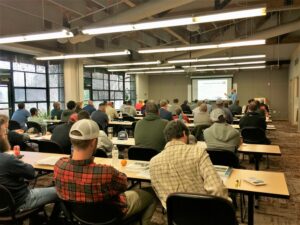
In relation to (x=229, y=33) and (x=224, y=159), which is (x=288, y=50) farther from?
(x=224, y=159)

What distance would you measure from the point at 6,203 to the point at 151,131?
1920 millimetres

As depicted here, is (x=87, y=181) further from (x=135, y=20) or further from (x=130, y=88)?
(x=130, y=88)

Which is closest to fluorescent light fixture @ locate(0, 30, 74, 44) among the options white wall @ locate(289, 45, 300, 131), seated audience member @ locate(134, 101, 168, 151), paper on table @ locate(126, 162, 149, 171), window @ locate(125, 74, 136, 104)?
seated audience member @ locate(134, 101, 168, 151)

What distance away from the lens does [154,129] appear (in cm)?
364

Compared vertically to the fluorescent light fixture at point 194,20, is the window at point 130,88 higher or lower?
lower

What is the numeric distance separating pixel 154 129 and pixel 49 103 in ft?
26.0

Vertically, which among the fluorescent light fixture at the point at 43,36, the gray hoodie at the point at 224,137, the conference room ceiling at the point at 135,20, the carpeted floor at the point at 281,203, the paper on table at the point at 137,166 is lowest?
the carpeted floor at the point at 281,203

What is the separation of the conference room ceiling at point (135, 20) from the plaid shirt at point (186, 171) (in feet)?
9.71

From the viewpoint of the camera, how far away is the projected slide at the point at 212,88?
53.6 feet

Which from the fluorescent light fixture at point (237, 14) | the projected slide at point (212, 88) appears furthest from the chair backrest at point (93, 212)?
the projected slide at point (212, 88)

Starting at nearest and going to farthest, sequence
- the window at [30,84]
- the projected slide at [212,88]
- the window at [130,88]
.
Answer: the window at [30,84], the window at [130,88], the projected slide at [212,88]

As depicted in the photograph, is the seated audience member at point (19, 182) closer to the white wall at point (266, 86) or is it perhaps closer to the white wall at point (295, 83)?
the white wall at point (295, 83)

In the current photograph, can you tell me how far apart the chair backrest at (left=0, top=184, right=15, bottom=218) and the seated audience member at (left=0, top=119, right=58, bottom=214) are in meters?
0.07

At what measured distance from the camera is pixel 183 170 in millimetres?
1877
